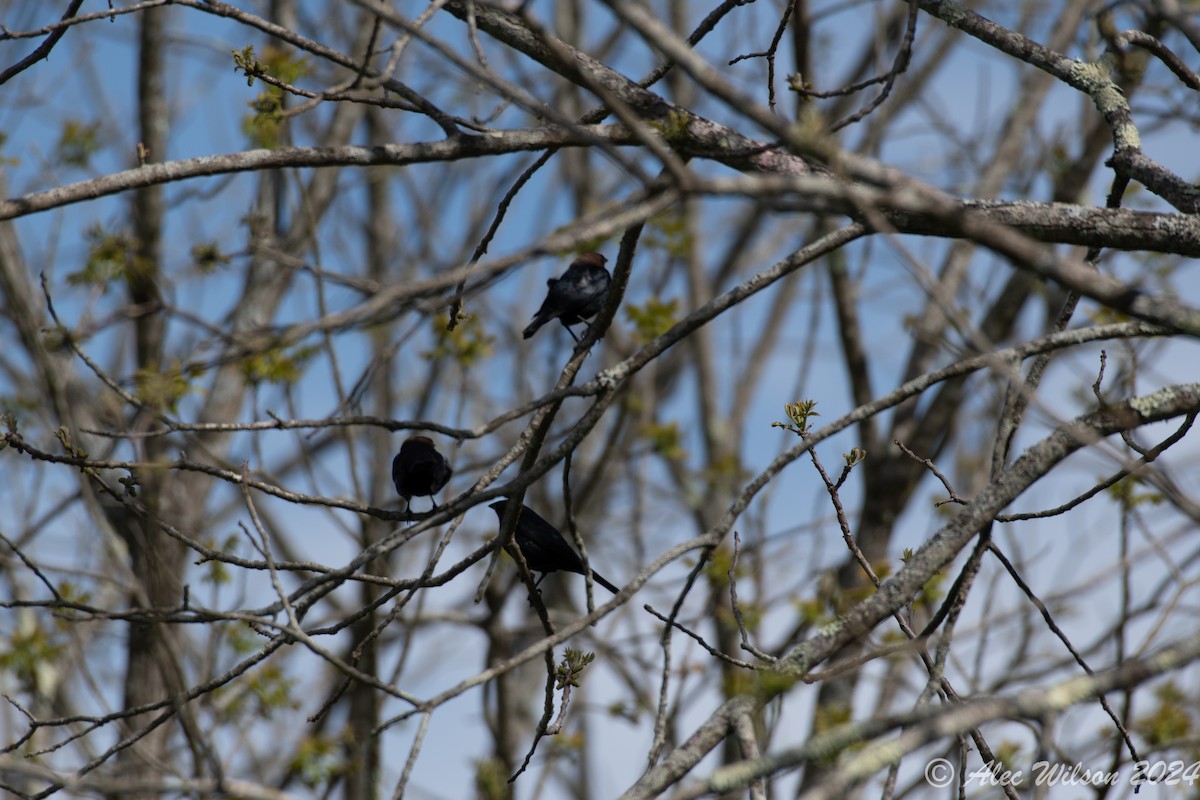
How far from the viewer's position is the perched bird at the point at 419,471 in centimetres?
453

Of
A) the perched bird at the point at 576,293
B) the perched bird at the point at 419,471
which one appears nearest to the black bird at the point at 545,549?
the perched bird at the point at 419,471

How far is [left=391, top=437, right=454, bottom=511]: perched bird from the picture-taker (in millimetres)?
4531

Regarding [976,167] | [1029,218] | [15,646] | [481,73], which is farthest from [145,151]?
[976,167]

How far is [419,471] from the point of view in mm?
4562

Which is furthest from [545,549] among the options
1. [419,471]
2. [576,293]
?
[576,293]

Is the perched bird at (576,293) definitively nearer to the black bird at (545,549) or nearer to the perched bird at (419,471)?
the perched bird at (419,471)

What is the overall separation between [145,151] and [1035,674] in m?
6.02

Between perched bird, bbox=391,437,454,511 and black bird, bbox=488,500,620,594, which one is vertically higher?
perched bird, bbox=391,437,454,511

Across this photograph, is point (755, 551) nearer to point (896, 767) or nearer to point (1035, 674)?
point (1035, 674)

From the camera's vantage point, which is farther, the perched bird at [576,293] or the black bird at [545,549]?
the perched bird at [576,293]

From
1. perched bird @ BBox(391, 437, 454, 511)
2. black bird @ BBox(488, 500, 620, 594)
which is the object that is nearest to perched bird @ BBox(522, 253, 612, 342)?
perched bird @ BBox(391, 437, 454, 511)

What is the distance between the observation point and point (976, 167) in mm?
8391

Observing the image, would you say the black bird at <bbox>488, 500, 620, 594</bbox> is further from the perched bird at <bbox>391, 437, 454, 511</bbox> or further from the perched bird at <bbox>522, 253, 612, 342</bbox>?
the perched bird at <bbox>522, 253, 612, 342</bbox>

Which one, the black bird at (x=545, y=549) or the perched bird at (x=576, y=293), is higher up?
the perched bird at (x=576, y=293)
